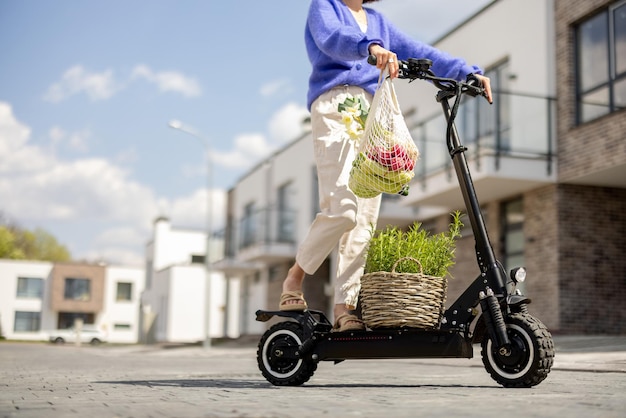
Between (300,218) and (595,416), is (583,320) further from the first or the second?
(300,218)

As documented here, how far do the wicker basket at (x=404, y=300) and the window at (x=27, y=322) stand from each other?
67.4m

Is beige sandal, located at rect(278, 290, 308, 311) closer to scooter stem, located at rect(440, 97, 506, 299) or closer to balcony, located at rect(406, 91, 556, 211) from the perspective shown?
scooter stem, located at rect(440, 97, 506, 299)

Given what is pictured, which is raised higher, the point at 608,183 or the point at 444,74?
the point at 608,183

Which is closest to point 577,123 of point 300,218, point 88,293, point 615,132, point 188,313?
point 615,132

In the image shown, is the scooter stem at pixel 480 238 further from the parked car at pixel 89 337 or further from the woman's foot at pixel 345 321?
the parked car at pixel 89 337

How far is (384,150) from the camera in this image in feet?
14.3

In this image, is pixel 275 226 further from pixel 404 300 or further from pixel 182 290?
pixel 404 300

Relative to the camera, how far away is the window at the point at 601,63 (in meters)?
14.5

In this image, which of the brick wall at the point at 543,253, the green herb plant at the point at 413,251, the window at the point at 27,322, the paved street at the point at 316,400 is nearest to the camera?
the paved street at the point at 316,400

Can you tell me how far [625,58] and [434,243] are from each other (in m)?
11.4

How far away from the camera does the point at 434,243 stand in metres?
4.60

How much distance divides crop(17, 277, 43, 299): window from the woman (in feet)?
223

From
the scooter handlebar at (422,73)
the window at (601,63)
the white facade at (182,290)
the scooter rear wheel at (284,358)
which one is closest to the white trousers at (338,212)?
the scooter rear wheel at (284,358)

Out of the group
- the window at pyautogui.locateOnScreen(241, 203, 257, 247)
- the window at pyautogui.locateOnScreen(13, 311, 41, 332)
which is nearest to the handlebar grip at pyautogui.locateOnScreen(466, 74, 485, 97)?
the window at pyautogui.locateOnScreen(241, 203, 257, 247)
